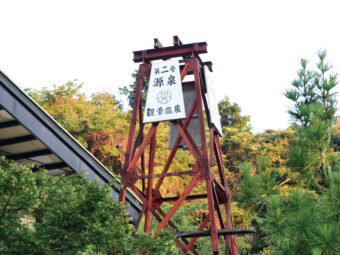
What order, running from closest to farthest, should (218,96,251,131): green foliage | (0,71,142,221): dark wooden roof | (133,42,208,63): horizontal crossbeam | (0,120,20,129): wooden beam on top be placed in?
(0,71,142,221): dark wooden roof, (0,120,20,129): wooden beam on top, (133,42,208,63): horizontal crossbeam, (218,96,251,131): green foliage

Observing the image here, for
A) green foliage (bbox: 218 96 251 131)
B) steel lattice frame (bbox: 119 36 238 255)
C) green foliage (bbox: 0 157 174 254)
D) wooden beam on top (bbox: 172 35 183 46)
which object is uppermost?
green foliage (bbox: 218 96 251 131)

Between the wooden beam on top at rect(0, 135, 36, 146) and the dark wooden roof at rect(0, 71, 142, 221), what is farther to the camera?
the wooden beam on top at rect(0, 135, 36, 146)

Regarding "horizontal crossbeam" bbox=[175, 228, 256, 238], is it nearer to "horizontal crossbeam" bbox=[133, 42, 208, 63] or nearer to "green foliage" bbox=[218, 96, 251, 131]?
"horizontal crossbeam" bbox=[133, 42, 208, 63]

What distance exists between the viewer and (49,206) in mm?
5836

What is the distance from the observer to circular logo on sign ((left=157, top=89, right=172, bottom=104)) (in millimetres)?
8977

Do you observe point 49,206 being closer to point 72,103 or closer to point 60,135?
point 60,135

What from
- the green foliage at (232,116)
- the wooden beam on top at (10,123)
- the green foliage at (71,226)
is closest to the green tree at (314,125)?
the green foliage at (71,226)

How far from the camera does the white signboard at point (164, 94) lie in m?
8.84

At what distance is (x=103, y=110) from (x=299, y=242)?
53.4ft

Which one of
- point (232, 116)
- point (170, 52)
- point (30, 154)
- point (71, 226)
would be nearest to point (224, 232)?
point (71, 226)

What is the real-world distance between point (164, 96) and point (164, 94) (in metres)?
0.04

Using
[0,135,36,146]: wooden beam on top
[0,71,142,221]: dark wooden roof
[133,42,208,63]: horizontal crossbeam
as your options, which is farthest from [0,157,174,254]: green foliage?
[133,42,208,63]: horizontal crossbeam

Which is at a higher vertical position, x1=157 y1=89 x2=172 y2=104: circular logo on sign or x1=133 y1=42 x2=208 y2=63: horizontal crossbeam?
x1=133 y1=42 x2=208 y2=63: horizontal crossbeam

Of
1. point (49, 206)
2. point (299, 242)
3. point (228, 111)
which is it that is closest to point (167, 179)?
point (228, 111)
